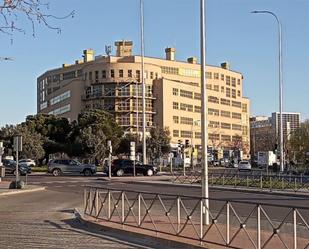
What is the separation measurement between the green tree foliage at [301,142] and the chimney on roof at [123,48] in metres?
62.9

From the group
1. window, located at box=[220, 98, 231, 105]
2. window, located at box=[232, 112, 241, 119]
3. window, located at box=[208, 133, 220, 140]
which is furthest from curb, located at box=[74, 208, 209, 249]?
window, located at box=[232, 112, 241, 119]

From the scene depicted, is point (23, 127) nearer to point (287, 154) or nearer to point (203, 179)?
point (287, 154)

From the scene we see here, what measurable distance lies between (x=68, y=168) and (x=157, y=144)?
3943 cm

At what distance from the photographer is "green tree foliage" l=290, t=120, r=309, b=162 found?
288ft

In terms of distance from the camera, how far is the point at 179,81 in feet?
477

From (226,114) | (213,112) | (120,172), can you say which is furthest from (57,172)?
(226,114)

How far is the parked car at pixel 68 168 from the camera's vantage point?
63375mm

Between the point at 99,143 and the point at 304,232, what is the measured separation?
238ft

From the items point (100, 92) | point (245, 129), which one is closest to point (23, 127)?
Result: point (100, 92)

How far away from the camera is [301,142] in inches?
3477

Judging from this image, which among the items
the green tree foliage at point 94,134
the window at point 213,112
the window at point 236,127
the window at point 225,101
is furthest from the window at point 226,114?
the green tree foliage at point 94,134

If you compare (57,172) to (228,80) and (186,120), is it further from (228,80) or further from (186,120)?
(228,80)

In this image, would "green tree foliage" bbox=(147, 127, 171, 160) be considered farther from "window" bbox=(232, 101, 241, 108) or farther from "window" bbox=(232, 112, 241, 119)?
"window" bbox=(232, 101, 241, 108)

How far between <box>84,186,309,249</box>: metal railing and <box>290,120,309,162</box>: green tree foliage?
72.6 meters
